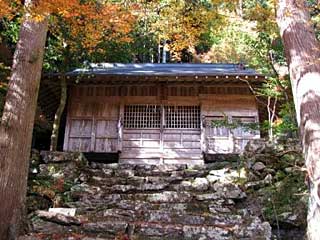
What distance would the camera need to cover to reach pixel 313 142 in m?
3.54

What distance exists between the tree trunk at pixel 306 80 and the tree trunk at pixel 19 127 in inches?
134

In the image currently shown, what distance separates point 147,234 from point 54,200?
209cm

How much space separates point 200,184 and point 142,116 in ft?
16.6

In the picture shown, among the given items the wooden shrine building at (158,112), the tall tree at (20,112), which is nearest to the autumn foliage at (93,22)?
the wooden shrine building at (158,112)

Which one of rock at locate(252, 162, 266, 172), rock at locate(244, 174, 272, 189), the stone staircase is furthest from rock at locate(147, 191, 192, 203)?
rock at locate(252, 162, 266, 172)

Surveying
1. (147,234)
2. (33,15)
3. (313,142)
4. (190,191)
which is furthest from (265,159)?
(33,15)

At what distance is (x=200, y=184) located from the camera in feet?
23.5

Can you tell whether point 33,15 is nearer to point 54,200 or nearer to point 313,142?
point 54,200

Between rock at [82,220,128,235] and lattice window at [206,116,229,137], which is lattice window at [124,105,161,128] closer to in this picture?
lattice window at [206,116,229,137]

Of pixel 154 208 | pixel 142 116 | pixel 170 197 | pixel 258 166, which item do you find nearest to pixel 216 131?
pixel 142 116

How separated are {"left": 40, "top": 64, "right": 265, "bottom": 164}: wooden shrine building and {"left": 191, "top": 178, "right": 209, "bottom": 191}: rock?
12.2 feet

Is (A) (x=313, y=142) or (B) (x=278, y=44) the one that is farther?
(B) (x=278, y=44)

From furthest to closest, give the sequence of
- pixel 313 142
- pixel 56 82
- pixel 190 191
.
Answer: pixel 56 82 < pixel 190 191 < pixel 313 142

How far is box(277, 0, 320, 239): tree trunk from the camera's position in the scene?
344 centimetres
